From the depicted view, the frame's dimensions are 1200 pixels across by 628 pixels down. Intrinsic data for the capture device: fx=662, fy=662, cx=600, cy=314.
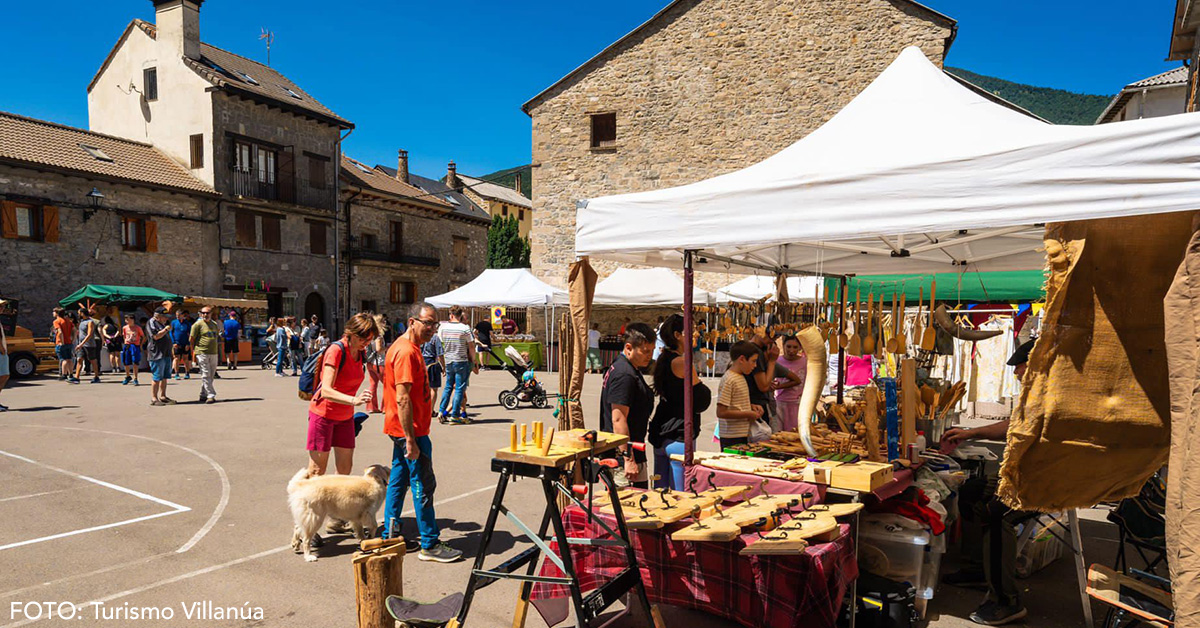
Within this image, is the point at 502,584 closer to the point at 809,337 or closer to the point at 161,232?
the point at 809,337

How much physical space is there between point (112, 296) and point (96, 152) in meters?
6.36

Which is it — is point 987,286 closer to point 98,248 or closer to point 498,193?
point 98,248

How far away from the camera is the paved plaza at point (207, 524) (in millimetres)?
3811

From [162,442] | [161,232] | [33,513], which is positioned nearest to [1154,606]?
[33,513]

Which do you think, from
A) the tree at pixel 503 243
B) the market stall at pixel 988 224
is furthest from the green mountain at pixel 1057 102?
the market stall at pixel 988 224

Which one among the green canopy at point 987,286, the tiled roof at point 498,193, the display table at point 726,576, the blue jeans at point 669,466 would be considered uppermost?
the tiled roof at point 498,193

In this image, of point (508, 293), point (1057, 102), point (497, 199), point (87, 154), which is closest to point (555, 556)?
point (508, 293)

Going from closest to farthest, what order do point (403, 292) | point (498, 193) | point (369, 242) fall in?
point (369, 242) < point (403, 292) < point (498, 193)

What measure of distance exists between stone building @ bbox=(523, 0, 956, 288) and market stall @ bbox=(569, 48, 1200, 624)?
48.1ft

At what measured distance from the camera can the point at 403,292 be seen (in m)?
32.6

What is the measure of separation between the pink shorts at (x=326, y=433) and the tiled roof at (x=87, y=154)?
19.8 meters

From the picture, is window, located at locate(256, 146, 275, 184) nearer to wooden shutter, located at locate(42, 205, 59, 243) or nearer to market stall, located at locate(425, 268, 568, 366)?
wooden shutter, located at locate(42, 205, 59, 243)

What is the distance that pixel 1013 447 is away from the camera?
2.18 m

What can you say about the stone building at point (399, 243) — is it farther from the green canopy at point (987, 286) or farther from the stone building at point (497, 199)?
the green canopy at point (987, 286)
